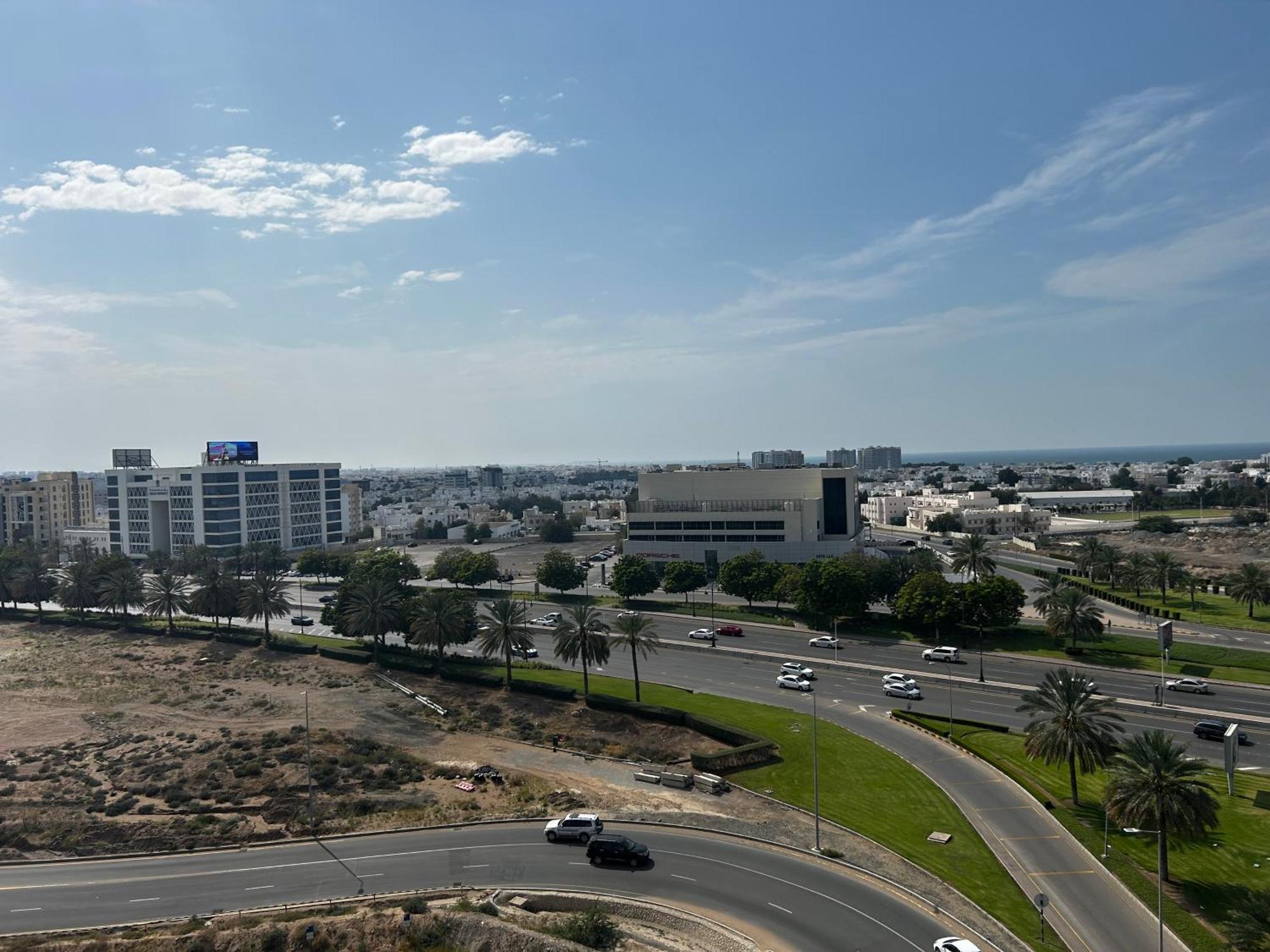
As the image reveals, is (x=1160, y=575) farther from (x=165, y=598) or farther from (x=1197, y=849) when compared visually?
(x=165, y=598)

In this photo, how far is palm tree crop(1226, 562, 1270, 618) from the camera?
97.1 m

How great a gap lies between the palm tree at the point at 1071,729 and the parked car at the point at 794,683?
26.1 m

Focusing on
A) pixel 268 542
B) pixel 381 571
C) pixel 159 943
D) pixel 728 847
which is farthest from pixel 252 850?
pixel 268 542

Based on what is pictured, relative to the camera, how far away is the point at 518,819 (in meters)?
47.7

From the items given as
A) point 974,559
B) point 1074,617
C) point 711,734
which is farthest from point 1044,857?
point 974,559

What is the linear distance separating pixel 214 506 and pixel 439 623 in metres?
119

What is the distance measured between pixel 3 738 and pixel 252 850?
122ft

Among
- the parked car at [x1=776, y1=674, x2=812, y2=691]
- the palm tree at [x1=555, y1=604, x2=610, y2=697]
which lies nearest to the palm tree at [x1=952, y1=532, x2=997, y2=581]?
the parked car at [x1=776, y1=674, x2=812, y2=691]

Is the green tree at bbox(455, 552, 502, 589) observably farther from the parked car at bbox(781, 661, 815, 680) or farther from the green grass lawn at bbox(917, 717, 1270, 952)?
the green grass lawn at bbox(917, 717, 1270, 952)

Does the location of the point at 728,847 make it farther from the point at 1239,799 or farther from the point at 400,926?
the point at 1239,799

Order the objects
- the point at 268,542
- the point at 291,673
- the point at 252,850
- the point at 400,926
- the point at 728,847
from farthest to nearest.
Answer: the point at 268,542
the point at 291,673
the point at 252,850
the point at 728,847
the point at 400,926

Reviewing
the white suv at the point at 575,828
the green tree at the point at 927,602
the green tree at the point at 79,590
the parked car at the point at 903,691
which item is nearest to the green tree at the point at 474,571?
the green tree at the point at 79,590

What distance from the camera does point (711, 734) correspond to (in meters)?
61.7

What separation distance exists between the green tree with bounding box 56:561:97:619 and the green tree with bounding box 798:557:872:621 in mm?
97115
